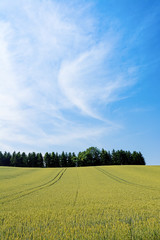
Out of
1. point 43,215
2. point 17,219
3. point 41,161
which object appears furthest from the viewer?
point 41,161

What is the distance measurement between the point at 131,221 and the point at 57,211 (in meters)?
3.45

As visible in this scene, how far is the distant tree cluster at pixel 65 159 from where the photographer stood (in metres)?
89.3

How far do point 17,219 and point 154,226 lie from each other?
529 centimetres

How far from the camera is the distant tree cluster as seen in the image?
8931cm

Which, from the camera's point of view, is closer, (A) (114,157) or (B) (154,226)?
(B) (154,226)

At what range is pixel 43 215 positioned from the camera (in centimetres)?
628

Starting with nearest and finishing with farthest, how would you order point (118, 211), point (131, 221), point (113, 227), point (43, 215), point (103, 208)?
point (113, 227)
point (131, 221)
point (43, 215)
point (118, 211)
point (103, 208)

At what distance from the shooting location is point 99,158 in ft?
306

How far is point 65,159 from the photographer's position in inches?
3615

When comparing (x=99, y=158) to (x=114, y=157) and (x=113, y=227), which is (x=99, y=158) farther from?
(x=113, y=227)

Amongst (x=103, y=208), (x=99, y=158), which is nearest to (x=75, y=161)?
(x=99, y=158)

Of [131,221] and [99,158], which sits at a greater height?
[99,158]

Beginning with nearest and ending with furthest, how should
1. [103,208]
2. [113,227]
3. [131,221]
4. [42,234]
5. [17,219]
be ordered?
[42,234] → [113,227] → [131,221] → [17,219] → [103,208]

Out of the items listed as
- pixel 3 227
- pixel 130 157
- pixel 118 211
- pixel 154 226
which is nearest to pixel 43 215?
pixel 3 227
